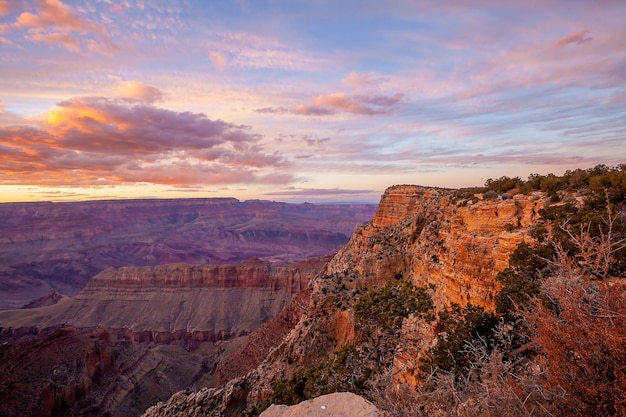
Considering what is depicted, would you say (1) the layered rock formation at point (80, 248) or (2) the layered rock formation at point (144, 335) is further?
(1) the layered rock formation at point (80, 248)

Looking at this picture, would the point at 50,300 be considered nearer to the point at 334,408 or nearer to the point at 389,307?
the point at 389,307

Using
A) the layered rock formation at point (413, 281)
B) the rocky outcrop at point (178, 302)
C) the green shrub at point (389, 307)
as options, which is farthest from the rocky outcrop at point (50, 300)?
the green shrub at point (389, 307)

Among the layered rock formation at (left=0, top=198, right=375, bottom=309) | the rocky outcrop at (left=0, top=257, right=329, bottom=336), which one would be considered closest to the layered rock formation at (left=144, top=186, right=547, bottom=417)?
the rocky outcrop at (left=0, top=257, right=329, bottom=336)

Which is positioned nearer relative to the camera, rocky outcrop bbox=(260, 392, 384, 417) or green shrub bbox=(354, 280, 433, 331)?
rocky outcrop bbox=(260, 392, 384, 417)

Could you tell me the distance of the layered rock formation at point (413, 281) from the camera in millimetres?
15617

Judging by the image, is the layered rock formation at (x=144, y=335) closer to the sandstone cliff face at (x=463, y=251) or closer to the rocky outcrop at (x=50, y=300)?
the rocky outcrop at (x=50, y=300)

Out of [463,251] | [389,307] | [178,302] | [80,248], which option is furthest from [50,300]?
[463,251]

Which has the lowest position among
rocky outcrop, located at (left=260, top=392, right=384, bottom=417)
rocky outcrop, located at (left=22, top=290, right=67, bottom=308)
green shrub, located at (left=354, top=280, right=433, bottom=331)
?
rocky outcrop, located at (left=22, top=290, right=67, bottom=308)

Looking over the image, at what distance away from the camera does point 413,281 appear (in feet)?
76.7

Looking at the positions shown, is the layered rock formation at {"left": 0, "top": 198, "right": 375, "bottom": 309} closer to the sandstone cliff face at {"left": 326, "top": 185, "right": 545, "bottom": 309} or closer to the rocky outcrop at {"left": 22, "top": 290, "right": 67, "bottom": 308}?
the rocky outcrop at {"left": 22, "top": 290, "right": 67, "bottom": 308}

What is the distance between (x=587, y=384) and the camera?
4898 mm

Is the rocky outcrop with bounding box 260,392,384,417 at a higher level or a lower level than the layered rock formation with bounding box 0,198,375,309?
higher

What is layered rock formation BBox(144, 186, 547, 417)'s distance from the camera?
15617mm

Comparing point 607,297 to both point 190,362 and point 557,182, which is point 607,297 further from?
point 190,362
